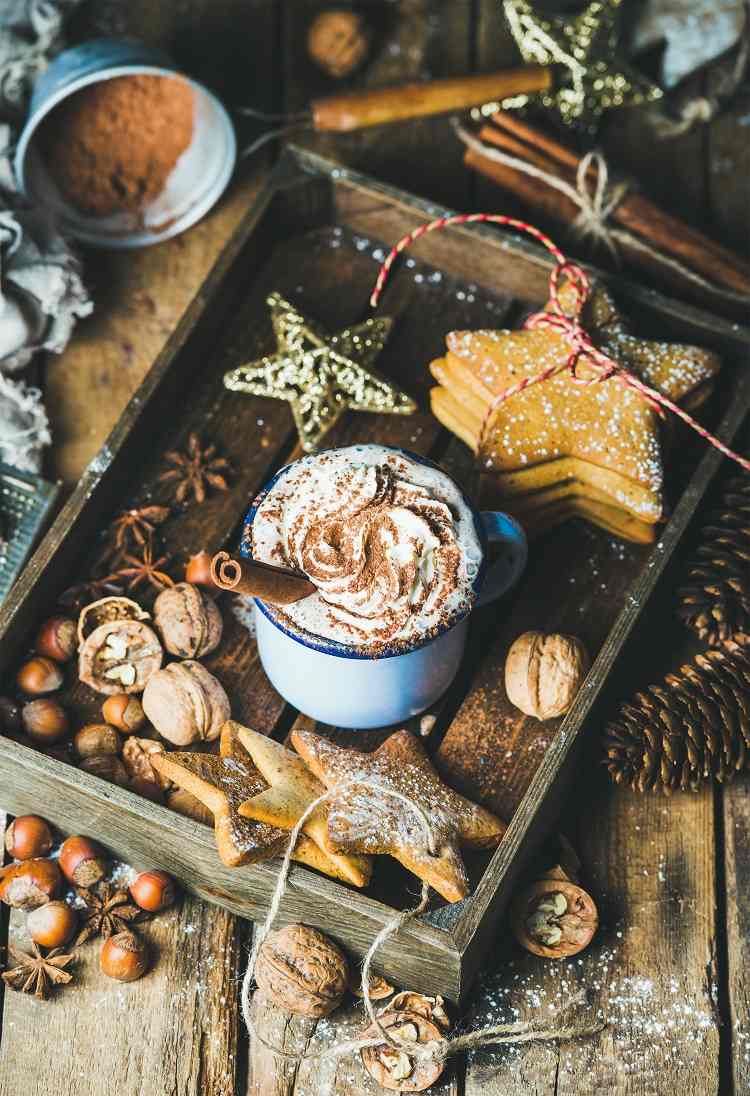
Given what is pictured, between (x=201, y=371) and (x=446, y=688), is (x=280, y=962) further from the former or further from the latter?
(x=201, y=371)

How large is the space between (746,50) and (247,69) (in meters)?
0.61

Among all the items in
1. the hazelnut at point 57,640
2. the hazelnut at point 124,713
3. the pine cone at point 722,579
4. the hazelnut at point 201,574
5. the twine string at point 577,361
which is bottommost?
the hazelnut at point 124,713

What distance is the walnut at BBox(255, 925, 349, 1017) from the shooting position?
119 centimetres

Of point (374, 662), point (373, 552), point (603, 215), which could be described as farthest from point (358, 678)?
point (603, 215)

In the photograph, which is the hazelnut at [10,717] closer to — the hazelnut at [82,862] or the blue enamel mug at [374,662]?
the hazelnut at [82,862]

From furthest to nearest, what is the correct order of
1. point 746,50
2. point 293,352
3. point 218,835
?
Answer: 1. point 746,50
2. point 293,352
3. point 218,835

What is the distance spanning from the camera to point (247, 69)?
1663 millimetres

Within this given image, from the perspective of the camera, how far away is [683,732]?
1272mm

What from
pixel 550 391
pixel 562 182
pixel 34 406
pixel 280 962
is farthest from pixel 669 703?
pixel 34 406

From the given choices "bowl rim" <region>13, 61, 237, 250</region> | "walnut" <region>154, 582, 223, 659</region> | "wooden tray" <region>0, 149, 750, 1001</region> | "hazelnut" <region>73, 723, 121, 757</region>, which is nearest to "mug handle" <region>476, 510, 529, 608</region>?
"wooden tray" <region>0, 149, 750, 1001</region>

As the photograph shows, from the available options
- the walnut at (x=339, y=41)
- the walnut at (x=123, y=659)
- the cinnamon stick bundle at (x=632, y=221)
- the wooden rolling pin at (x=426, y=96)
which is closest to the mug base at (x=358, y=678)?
the walnut at (x=123, y=659)

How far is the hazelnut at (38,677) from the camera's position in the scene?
50.5 inches

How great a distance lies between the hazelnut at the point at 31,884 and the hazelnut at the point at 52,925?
12mm

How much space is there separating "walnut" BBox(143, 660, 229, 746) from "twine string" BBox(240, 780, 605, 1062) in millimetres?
157
